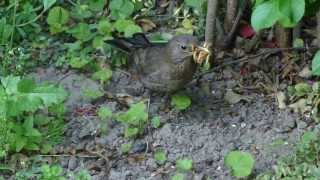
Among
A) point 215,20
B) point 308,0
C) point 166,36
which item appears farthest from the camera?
point 166,36

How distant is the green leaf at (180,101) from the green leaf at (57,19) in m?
1.02

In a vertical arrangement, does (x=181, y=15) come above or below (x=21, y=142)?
above

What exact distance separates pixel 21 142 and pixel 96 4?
4.69 ft

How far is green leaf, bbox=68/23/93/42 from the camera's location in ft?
16.6

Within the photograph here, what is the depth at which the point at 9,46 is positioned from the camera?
457 centimetres

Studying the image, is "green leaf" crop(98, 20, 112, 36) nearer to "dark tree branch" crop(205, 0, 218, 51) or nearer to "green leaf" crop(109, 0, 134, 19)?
"green leaf" crop(109, 0, 134, 19)

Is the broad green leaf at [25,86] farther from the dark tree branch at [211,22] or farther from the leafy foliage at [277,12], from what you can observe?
the leafy foliage at [277,12]

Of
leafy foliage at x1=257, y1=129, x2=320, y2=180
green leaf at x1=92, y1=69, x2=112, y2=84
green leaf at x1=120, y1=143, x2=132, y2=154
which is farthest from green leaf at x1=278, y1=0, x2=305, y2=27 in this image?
green leaf at x1=92, y1=69, x2=112, y2=84

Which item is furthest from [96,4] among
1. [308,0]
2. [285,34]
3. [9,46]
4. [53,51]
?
[308,0]

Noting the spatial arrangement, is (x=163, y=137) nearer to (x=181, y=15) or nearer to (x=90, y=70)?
(x=90, y=70)

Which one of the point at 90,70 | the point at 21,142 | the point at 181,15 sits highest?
the point at 181,15

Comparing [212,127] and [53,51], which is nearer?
[212,127]

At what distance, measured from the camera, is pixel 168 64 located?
14.7 feet

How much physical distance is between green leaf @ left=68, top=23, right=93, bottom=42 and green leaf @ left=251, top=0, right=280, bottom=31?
197 cm
